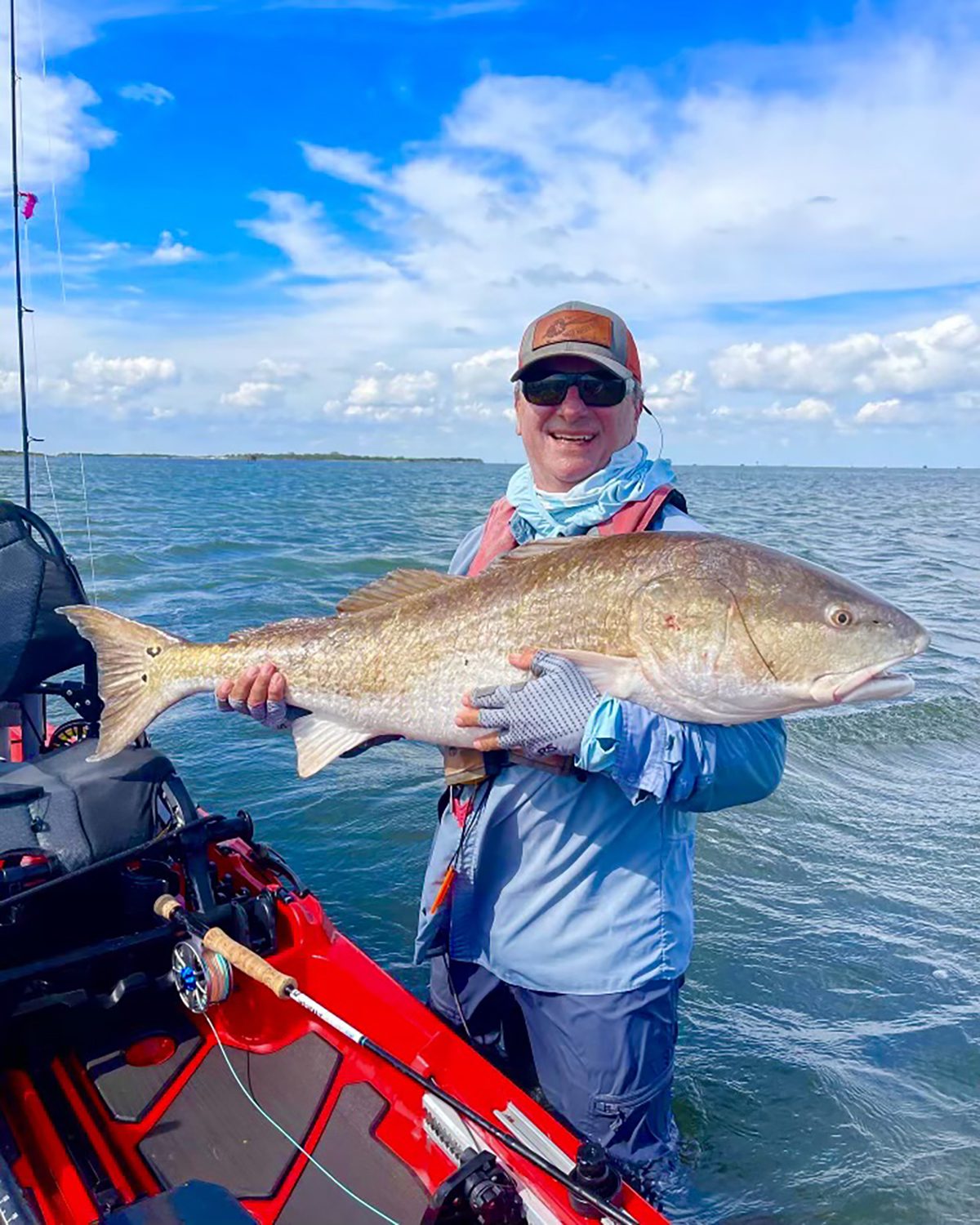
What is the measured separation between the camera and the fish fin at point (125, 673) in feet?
13.2

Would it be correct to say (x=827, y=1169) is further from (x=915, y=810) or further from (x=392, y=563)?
(x=392, y=563)

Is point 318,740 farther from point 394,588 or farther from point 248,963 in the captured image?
point 248,963

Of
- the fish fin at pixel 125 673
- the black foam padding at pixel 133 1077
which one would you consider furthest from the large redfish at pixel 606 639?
the black foam padding at pixel 133 1077

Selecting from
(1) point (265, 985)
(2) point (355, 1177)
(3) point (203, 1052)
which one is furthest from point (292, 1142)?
(1) point (265, 985)

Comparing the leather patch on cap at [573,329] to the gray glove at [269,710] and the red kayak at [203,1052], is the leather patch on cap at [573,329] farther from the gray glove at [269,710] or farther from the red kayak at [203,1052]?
the red kayak at [203,1052]

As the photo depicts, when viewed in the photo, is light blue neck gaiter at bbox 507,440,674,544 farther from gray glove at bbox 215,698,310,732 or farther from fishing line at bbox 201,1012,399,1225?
fishing line at bbox 201,1012,399,1225

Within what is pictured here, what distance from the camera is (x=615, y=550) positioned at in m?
3.16

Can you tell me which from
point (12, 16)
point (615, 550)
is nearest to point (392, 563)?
point (12, 16)

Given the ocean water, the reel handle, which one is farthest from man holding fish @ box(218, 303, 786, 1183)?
the ocean water

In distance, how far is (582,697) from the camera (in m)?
3.00

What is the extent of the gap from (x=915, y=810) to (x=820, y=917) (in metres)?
2.66

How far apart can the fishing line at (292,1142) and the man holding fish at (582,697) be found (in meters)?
0.74

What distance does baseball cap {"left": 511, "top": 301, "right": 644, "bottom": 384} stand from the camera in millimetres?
3396

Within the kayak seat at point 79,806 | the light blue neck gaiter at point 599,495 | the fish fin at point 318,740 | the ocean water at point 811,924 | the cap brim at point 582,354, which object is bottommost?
the ocean water at point 811,924
